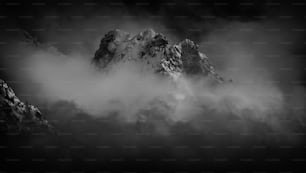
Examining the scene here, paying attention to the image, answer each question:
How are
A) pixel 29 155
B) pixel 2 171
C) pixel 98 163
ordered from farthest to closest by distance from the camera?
pixel 98 163, pixel 29 155, pixel 2 171

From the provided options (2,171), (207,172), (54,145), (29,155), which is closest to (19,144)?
(29,155)

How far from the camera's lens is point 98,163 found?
617 feet

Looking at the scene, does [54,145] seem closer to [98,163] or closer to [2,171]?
[98,163]

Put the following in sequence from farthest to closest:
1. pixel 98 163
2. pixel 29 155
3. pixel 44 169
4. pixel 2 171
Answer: pixel 98 163 → pixel 29 155 → pixel 44 169 → pixel 2 171

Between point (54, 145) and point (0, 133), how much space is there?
23.6m

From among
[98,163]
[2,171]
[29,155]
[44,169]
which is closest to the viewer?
[2,171]

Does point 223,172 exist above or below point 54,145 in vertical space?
below

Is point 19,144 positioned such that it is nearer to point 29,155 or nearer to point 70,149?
point 29,155

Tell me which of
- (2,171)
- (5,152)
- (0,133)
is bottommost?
(2,171)

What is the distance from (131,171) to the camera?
7101 inches

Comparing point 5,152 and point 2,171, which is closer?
point 2,171

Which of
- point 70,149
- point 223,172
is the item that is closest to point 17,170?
point 70,149

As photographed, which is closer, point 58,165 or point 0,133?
point 58,165

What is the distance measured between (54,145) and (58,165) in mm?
34848
